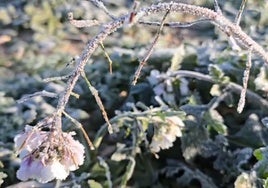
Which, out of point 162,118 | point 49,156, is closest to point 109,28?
point 49,156

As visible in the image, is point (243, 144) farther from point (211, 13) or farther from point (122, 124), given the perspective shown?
point (211, 13)

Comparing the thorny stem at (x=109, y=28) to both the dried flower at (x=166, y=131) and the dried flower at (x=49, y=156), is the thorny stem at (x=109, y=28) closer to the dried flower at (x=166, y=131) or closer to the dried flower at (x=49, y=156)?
the dried flower at (x=49, y=156)

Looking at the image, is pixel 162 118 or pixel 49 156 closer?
pixel 49 156

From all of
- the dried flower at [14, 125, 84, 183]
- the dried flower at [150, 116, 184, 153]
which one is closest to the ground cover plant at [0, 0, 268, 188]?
the dried flower at [150, 116, 184, 153]

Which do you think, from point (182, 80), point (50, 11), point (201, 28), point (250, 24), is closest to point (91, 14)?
point (50, 11)

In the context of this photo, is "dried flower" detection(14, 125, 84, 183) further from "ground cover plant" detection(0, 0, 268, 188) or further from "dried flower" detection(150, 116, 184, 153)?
"dried flower" detection(150, 116, 184, 153)

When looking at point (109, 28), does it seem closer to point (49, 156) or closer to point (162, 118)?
point (49, 156)
